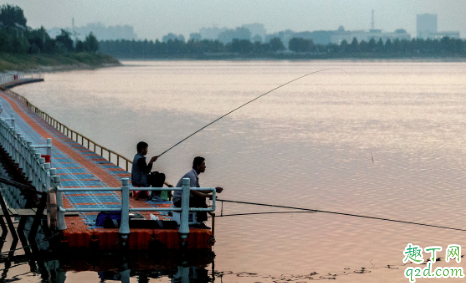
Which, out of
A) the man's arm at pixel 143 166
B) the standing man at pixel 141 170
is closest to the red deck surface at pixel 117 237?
the standing man at pixel 141 170

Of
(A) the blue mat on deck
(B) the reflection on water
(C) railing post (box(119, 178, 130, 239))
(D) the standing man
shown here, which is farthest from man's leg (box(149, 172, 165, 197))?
(C) railing post (box(119, 178, 130, 239))

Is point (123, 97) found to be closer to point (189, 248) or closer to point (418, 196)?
point (418, 196)

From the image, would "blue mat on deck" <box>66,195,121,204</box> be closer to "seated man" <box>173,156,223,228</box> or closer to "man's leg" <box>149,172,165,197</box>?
"man's leg" <box>149,172,165,197</box>

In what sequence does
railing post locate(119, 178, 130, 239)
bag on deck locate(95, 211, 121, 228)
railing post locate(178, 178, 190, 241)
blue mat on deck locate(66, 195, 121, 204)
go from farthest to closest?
blue mat on deck locate(66, 195, 121, 204) < bag on deck locate(95, 211, 121, 228) < railing post locate(178, 178, 190, 241) < railing post locate(119, 178, 130, 239)

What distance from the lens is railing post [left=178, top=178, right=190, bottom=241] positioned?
624 inches

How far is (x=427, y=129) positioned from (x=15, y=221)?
44953 mm

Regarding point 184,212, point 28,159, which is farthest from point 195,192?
point 28,159

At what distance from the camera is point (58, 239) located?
16.0 metres

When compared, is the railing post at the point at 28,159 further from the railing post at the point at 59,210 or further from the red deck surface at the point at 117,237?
the railing post at the point at 59,210

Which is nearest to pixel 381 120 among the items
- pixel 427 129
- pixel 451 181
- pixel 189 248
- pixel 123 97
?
pixel 427 129

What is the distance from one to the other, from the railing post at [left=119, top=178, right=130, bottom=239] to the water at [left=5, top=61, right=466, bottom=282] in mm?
1181


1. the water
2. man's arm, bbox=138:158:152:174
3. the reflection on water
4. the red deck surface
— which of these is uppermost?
man's arm, bbox=138:158:152:174

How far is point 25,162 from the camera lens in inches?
1005

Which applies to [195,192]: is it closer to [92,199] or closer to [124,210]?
[124,210]
